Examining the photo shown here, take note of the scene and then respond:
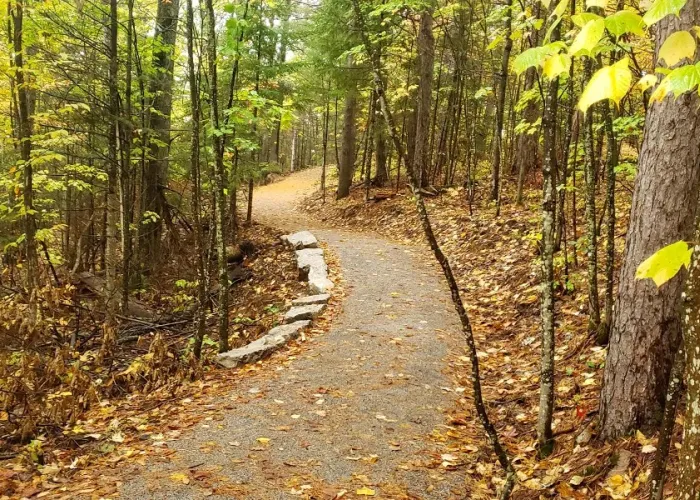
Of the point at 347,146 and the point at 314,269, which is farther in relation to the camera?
the point at 347,146

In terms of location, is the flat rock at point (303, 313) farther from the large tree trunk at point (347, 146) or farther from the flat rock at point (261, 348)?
the large tree trunk at point (347, 146)

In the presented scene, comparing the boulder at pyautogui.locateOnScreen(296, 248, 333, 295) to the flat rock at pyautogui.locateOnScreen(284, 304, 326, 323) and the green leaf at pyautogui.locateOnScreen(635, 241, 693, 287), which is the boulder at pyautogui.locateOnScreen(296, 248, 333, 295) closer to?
the flat rock at pyautogui.locateOnScreen(284, 304, 326, 323)

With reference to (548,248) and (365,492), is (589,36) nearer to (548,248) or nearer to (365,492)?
(548,248)

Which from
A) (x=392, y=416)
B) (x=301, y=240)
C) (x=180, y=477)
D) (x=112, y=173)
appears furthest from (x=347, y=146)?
(x=180, y=477)

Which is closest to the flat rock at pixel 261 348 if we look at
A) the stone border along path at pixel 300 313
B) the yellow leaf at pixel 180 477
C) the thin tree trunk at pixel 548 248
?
the stone border along path at pixel 300 313

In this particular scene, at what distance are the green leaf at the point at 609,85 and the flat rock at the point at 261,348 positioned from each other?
565cm

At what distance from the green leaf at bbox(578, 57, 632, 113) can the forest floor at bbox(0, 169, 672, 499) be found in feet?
9.24

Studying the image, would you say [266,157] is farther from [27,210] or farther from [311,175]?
[27,210]

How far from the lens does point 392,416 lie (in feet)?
16.1

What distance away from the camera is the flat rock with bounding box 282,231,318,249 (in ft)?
39.5

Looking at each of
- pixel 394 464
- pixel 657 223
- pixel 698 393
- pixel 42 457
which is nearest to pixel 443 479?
pixel 394 464

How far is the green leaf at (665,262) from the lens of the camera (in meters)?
1.44

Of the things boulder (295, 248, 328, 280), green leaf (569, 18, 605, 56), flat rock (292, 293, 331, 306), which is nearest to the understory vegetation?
green leaf (569, 18, 605, 56)

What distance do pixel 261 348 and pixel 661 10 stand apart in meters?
5.85
